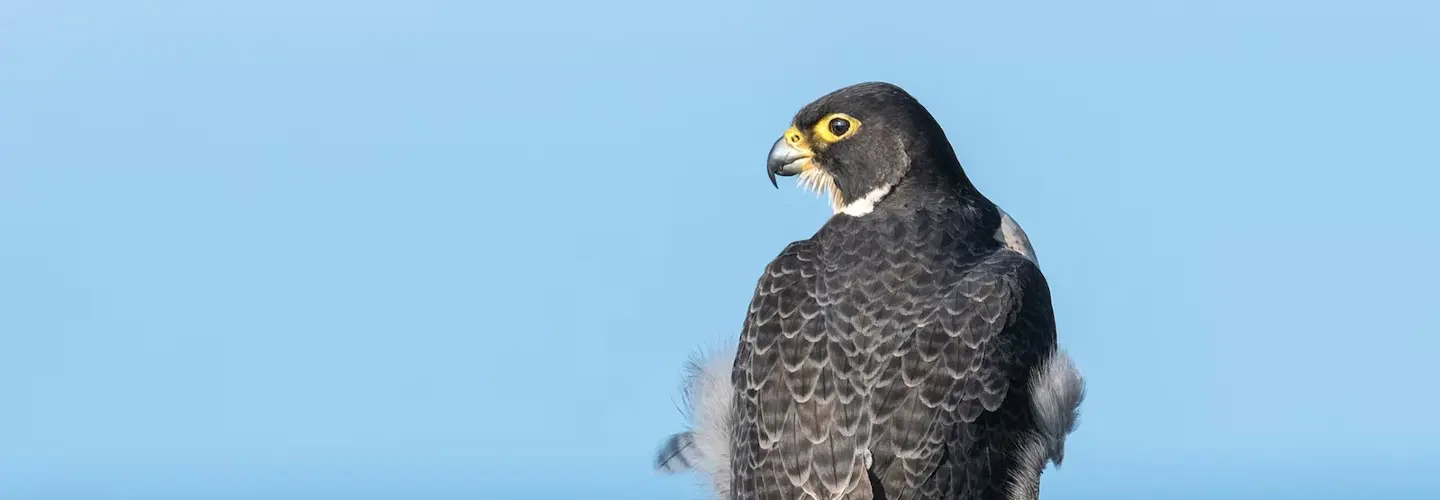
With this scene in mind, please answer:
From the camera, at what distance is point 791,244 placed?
7652 millimetres

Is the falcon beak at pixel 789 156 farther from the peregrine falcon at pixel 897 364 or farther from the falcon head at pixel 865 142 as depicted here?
the peregrine falcon at pixel 897 364

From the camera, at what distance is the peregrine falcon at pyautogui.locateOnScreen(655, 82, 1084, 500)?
6625 millimetres

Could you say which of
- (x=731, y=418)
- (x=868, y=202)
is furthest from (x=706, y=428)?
(x=868, y=202)

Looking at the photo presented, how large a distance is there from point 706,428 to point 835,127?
1.38 meters

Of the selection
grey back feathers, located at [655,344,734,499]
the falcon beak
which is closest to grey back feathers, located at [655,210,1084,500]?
grey back feathers, located at [655,344,734,499]

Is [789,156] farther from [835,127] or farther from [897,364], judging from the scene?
[897,364]

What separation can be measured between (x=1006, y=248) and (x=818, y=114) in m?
1.05

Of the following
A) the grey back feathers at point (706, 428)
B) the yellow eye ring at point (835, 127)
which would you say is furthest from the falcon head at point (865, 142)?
the grey back feathers at point (706, 428)

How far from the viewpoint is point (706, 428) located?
757 centimetres

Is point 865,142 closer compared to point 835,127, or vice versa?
point 865,142

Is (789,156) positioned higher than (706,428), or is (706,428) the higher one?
(789,156)

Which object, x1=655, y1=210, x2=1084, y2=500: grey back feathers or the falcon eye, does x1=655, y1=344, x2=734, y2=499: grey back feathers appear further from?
the falcon eye

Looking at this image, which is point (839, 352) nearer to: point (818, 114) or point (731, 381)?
point (731, 381)

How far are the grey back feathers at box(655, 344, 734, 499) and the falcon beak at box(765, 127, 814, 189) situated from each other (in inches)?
34.4
